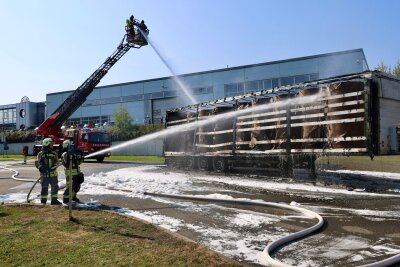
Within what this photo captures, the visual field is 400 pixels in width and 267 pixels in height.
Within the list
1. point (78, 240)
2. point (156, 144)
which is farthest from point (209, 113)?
point (156, 144)

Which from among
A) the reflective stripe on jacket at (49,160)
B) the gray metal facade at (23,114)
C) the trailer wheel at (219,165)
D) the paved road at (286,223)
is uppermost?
the gray metal facade at (23,114)

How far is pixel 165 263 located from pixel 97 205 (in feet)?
15.8

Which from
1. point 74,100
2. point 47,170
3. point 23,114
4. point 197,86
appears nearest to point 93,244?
point 47,170

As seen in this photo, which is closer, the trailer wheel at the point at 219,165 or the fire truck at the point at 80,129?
the trailer wheel at the point at 219,165

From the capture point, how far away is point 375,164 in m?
17.2

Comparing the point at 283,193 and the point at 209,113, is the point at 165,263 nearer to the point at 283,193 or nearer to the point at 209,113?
the point at 283,193

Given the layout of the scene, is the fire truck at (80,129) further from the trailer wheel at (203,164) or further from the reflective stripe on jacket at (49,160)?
the reflective stripe on jacket at (49,160)

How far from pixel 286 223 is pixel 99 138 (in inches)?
848

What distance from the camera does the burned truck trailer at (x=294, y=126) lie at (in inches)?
409

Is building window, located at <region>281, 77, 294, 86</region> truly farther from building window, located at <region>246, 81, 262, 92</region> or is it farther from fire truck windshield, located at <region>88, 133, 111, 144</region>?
fire truck windshield, located at <region>88, 133, 111, 144</region>

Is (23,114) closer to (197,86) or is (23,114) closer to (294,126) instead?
A: (197,86)

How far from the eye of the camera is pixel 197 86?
44250mm

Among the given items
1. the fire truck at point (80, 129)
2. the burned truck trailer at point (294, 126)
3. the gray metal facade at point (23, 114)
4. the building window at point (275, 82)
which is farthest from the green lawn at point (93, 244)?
the gray metal facade at point (23, 114)

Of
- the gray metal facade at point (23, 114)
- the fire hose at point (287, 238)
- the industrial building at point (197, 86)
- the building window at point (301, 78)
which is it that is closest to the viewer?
the fire hose at point (287, 238)
